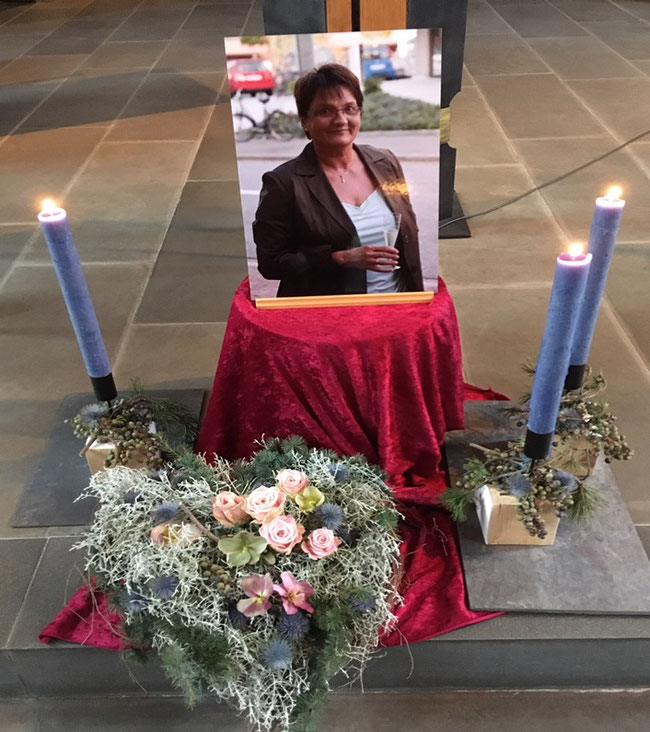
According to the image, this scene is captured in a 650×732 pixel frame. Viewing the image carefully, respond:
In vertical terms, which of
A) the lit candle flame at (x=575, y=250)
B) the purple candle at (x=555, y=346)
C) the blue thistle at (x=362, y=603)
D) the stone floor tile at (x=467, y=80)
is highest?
the lit candle flame at (x=575, y=250)

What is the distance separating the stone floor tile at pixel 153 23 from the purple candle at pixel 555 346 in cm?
531

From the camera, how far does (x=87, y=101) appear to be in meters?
4.32

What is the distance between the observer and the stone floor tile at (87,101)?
13.3 feet

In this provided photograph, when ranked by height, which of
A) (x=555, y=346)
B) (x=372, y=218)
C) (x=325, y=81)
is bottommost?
(x=555, y=346)

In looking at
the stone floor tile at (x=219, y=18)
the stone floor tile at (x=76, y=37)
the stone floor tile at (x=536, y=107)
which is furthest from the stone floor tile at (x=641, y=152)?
the stone floor tile at (x=76, y=37)

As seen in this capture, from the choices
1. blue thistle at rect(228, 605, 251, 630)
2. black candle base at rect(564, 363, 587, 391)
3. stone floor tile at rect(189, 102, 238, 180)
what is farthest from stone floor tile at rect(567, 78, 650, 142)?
blue thistle at rect(228, 605, 251, 630)

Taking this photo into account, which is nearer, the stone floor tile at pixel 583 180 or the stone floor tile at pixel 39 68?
the stone floor tile at pixel 583 180

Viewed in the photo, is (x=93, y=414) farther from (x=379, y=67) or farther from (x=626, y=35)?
(x=626, y=35)

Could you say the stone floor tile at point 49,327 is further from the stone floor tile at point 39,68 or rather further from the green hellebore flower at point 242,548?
the stone floor tile at point 39,68

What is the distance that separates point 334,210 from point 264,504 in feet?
1.75

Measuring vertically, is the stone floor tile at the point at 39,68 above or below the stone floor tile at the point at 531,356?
below

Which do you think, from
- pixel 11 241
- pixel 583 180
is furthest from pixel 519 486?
pixel 11 241

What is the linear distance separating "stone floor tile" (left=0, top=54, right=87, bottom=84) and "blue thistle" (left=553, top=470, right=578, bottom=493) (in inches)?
179

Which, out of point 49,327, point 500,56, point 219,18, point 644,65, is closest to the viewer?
point 49,327
